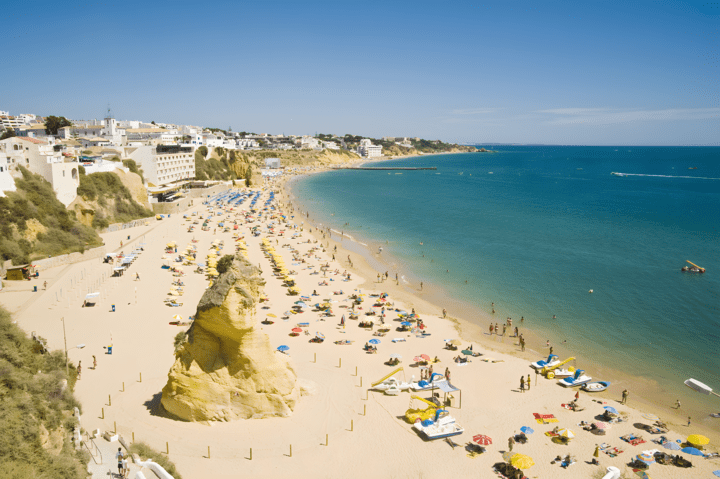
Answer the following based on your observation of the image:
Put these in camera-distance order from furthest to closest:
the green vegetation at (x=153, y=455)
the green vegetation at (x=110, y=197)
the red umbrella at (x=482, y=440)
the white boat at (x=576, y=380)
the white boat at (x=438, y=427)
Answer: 1. the green vegetation at (x=110, y=197)
2. the white boat at (x=576, y=380)
3. the white boat at (x=438, y=427)
4. the red umbrella at (x=482, y=440)
5. the green vegetation at (x=153, y=455)

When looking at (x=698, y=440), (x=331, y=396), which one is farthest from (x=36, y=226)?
(x=698, y=440)

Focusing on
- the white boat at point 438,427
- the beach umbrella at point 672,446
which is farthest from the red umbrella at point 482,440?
the beach umbrella at point 672,446

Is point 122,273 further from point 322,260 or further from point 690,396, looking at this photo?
point 690,396

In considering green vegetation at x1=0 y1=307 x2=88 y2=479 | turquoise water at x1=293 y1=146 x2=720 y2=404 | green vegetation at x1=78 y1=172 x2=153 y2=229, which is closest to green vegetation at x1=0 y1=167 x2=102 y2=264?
green vegetation at x1=78 y1=172 x2=153 y2=229

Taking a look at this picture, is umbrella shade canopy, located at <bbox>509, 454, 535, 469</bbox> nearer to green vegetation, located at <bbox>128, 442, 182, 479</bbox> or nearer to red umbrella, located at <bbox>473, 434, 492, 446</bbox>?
red umbrella, located at <bbox>473, 434, 492, 446</bbox>

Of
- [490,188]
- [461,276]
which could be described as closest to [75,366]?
[461,276]

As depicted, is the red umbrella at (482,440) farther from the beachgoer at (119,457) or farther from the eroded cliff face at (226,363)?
the beachgoer at (119,457)
